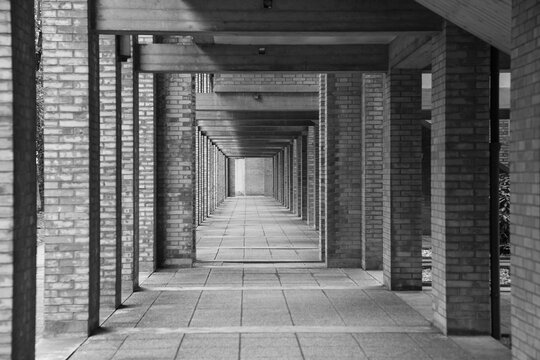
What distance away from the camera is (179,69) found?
9.94 meters

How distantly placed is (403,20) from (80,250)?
13.3 feet

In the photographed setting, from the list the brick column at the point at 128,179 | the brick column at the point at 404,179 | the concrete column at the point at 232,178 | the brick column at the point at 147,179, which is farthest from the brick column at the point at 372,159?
the concrete column at the point at 232,178

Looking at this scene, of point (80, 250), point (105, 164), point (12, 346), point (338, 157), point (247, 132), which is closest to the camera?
point (12, 346)

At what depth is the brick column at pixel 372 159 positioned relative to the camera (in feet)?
38.1

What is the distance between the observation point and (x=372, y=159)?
1166cm

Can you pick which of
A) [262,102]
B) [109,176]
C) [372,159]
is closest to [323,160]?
[372,159]

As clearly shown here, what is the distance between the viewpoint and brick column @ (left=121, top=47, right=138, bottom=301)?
9.82 metres

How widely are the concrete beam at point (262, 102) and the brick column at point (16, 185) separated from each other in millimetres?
12435

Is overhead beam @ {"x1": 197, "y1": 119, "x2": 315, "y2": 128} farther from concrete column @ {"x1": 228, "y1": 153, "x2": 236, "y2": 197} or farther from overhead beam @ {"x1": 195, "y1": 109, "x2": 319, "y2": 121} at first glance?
concrete column @ {"x1": 228, "y1": 153, "x2": 236, "y2": 197}

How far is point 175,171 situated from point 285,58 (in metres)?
3.85

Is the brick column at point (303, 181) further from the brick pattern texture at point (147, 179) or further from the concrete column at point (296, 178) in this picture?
the brick pattern texture at point (147, 179)

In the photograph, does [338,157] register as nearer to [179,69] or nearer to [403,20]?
[179,69]

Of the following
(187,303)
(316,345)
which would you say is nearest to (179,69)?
(187,303)

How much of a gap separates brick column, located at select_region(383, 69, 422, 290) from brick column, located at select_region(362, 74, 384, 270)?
1.85 meters
